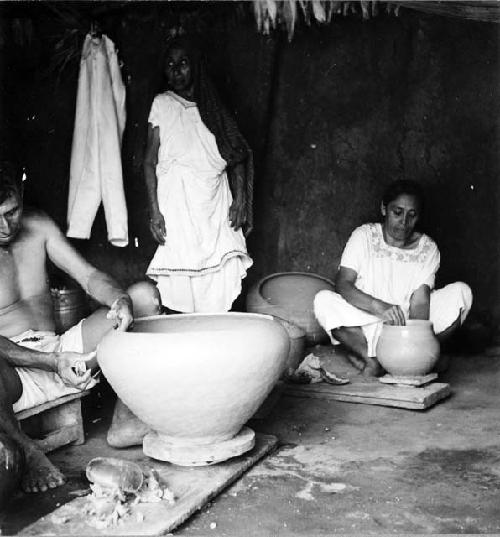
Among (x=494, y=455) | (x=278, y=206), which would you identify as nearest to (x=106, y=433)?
(x=494, y=455)

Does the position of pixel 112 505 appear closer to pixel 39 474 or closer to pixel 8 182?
pixel 39 474

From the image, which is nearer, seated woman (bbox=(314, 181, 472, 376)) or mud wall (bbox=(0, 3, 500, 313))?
seated woman (bbox=(314, 181, 472, 376))

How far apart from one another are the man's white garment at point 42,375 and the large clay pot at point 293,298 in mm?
1871

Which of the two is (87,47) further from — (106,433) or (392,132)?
(106,433)

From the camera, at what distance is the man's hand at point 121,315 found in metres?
2.88

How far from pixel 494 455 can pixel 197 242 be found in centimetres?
214

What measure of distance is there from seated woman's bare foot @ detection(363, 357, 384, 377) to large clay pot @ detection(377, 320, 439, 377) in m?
0.21

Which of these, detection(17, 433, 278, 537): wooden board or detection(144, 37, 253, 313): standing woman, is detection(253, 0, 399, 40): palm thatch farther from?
detection(17, 433, 278, 537): wooden board

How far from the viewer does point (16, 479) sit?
7.78ft

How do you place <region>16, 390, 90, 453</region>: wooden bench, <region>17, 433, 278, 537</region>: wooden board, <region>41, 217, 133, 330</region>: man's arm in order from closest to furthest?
<region>17, 433, 278, 537</region>: wooden board
<region>16, 390, 90, 453</region>: wooden bench
<region>41, 217, 133, 330</region>: man's arm

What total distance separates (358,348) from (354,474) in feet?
5.21

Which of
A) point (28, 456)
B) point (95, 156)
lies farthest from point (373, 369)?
point (28, 456)

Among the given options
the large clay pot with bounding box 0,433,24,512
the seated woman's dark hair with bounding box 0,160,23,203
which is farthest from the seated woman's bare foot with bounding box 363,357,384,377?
the large clay pot with bounding box 0,433,24,512

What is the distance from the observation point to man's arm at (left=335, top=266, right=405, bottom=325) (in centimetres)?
413
